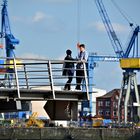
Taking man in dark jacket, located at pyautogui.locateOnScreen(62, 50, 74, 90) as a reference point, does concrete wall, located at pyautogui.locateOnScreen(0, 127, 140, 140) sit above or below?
below

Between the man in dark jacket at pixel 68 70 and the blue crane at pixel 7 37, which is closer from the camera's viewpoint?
→ the man in dark jacket at pixel 68 70

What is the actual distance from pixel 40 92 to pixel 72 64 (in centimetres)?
170

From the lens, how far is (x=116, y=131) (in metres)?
38.9

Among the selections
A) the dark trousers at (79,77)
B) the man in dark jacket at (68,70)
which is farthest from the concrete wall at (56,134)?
the dark trousers at (79,77)

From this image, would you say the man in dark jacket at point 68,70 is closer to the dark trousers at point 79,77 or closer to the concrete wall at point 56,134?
the dark trousers at point 79,77

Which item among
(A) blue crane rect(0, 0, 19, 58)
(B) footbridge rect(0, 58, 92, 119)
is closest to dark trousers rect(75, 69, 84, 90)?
(B) footbridge rect(0, 58, 92, 119)

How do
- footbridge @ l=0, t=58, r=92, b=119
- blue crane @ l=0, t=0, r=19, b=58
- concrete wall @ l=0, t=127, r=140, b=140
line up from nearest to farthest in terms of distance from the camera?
footbridge @ l=0, t=58, r=92, b=119
concrete wall @ l=0, t=127, r=140, b=140
blue crane @ l=0, t=0, r=19, b=58

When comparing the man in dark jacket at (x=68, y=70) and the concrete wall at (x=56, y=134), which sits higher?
the man in dark jacket at (x=68, y=70)

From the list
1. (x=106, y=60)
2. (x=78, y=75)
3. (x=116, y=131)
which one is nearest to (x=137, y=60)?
(x=106, y=60)

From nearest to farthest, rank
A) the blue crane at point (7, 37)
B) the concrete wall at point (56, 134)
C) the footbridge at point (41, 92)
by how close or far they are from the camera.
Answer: the footbridge at point (41, 92)
the concrete wall at point (56, 134)
the blue crane at point (7, 37)

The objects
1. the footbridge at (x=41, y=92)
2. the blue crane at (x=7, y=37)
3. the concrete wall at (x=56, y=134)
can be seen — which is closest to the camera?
the footbridge at (x=41, y=92)

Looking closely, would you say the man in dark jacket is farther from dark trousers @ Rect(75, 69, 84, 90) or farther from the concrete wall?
the concrete wall

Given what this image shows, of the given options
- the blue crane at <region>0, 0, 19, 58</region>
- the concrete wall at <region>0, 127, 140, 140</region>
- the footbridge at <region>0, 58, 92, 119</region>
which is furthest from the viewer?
the blue crane at <region>0, 0, 19, 58</region>

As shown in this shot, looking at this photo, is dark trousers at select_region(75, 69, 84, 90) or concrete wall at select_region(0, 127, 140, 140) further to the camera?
concrete wall at select_region(0, 127, 140, 140)
